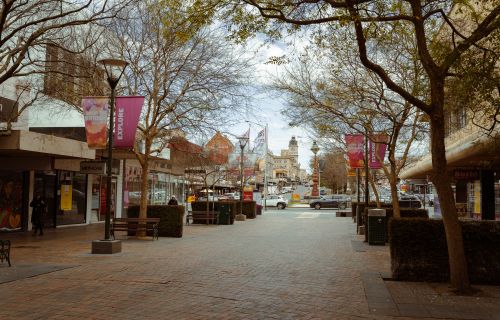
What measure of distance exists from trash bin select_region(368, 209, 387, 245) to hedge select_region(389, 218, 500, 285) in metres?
7.08

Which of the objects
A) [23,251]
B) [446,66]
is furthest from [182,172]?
[446,66]

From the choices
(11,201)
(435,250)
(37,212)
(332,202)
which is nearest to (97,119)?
(37,212)

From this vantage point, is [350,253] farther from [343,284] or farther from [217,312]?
[217,312]

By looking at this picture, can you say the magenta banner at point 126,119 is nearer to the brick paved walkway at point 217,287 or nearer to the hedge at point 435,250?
the brick paved walkway at point 217,287

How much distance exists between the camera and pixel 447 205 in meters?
9.27

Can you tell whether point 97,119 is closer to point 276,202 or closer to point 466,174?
point 466,174

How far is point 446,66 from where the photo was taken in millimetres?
9250

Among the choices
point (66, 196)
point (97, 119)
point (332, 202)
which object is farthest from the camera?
point (332, 202)

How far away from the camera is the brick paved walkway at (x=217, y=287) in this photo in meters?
7.70

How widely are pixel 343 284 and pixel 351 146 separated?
10.4 m

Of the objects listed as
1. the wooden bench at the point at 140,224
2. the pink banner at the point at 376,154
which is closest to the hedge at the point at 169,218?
the wooden bench at the point at 140,224

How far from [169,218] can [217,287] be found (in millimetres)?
10837

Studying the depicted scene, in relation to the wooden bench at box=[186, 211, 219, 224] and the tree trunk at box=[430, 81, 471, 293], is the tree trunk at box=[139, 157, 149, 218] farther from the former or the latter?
the tree trunk at box=[430, 81, 471, 293]

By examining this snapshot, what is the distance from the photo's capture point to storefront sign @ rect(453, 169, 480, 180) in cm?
2227
